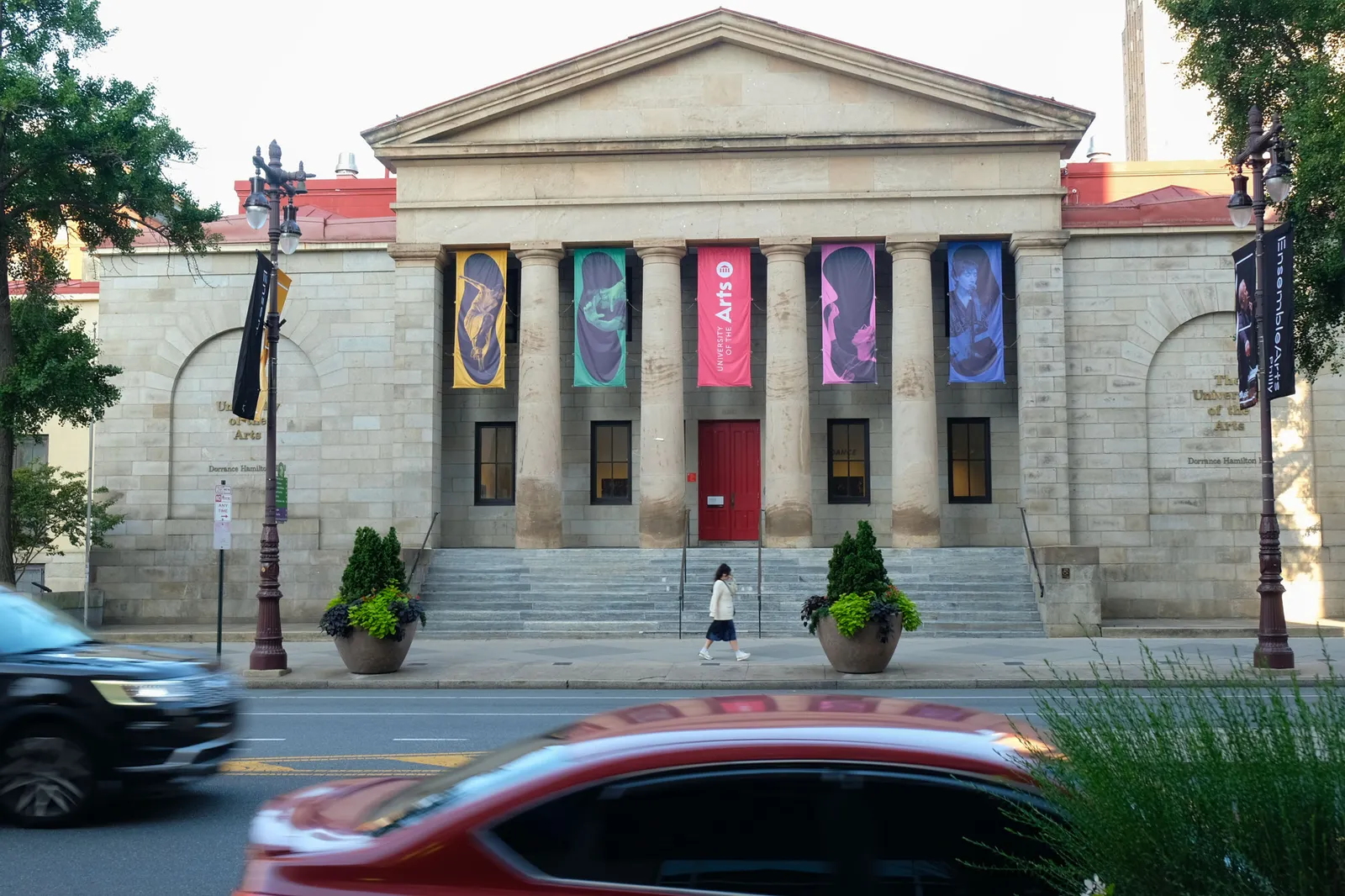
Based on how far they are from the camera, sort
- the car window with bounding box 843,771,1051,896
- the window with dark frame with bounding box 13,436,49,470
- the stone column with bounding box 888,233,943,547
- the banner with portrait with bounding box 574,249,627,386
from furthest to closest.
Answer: the window with dark frame with bounding box 13,436,49,470 → the banner with portrait with bounding box 574,249,627,386 → the stone column with bounding box 888,233,943,547 → the car window with bounding box 843,771,1051,896

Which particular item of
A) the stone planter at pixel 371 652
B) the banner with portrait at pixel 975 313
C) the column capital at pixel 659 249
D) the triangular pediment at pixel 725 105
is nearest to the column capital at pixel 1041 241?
the banner with portrait at pixel 975 313

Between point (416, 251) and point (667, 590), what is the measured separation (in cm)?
1054

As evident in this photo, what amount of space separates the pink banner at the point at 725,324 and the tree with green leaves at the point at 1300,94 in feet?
36.2

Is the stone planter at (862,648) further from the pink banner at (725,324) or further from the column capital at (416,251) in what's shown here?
the column capital at (416,251)

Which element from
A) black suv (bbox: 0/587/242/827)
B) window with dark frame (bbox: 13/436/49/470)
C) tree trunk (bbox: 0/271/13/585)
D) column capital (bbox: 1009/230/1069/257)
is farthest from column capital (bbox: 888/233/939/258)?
window with dark frame (bbox: 13/436/49/470)

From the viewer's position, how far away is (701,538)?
1336 inches

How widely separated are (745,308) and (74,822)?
23216mm

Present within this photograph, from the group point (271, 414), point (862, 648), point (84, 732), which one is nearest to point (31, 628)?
point (84, 732)

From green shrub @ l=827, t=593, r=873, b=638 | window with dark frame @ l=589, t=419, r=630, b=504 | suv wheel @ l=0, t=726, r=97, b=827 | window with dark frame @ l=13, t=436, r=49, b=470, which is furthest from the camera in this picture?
window with dark frame @ l=13, t=436, r=49, b=470

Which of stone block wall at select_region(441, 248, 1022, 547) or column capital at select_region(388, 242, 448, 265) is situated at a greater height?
column capital at select_region(388, 242, 448, 265)

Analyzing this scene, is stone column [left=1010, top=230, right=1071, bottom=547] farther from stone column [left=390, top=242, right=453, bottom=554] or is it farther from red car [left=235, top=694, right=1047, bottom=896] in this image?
red car [left=235, top=694, right=1047, bottom=896]

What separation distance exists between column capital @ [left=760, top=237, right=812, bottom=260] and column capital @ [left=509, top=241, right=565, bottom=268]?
507 centimetres

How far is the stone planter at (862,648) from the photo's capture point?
19953 millimetres

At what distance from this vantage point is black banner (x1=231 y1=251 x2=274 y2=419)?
22.6 m
